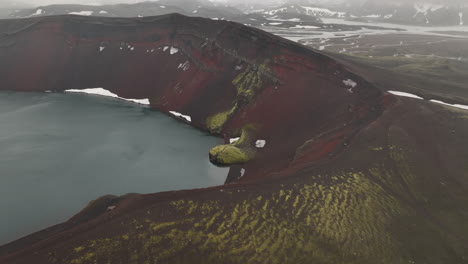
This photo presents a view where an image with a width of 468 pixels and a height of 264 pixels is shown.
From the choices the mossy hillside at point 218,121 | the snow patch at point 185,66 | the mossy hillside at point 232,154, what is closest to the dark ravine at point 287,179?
the mossy hillside at point 218,121

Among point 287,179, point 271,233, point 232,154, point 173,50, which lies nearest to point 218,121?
point 232,154

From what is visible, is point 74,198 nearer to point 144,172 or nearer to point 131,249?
point 144,172

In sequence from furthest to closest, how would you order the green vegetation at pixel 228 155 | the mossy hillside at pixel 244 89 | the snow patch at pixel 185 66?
the snow patch at pixel 185 66
the mossy hillside at pixel 244 89
the green vegetation at pixel 228 155

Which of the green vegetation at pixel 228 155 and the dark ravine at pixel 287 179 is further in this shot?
the green vegetation at pixel 228 155

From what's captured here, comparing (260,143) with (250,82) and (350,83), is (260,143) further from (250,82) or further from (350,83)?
(350,83)

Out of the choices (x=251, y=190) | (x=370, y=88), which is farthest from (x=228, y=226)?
(x=370, y=88)

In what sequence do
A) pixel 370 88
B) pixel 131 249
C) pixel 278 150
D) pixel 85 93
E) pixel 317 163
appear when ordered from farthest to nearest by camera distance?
pixel 85 93 → pixel 370 88 → pixel 278 150 → pixel 317 163 → pixel 131 249

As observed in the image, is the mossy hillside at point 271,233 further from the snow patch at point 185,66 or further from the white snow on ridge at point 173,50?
the white snow on ridge at point 173,50
